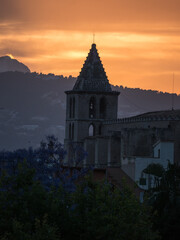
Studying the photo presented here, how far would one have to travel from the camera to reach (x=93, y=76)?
281 ft

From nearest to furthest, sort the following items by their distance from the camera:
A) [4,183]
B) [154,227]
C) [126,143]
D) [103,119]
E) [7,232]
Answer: [7,232]
[4,183]
[154,227]
[126,143]
[103,119]

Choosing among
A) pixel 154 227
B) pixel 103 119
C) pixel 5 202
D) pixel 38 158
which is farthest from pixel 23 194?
pixel 103 119

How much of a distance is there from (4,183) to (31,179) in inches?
37.0

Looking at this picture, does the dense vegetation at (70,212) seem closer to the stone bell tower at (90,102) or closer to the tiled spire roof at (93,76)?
the stone bell tower at (90,102)

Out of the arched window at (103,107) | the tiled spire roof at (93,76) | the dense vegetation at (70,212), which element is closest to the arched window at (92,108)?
the arched window at (103,107)

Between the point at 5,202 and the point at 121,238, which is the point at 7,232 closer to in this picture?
the point at 5,202

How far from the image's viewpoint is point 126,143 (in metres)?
65.1

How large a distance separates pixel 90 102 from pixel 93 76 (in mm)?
2719

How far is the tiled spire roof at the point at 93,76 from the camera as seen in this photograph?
280 ft

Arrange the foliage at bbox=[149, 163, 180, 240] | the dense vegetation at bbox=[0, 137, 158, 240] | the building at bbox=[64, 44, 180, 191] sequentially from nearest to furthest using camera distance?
the dense vegetation at bbox=[0, 137, 158, 240] → the foliage at bbox=[149, 163, 180, 240] → the building at bbox=[64, 44, 180, 191]

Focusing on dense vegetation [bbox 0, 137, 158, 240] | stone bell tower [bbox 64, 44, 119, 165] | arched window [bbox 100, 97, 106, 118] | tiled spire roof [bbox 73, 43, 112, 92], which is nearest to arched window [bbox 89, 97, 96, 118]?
stone bell tower [bbox 64, 44, 119, 165]

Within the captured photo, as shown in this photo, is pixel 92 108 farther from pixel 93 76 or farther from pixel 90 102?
pixel 93 76

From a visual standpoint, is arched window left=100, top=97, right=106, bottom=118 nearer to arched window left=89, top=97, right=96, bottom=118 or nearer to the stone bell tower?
the stone bell tower

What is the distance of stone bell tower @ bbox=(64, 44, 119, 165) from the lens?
8488 cm
